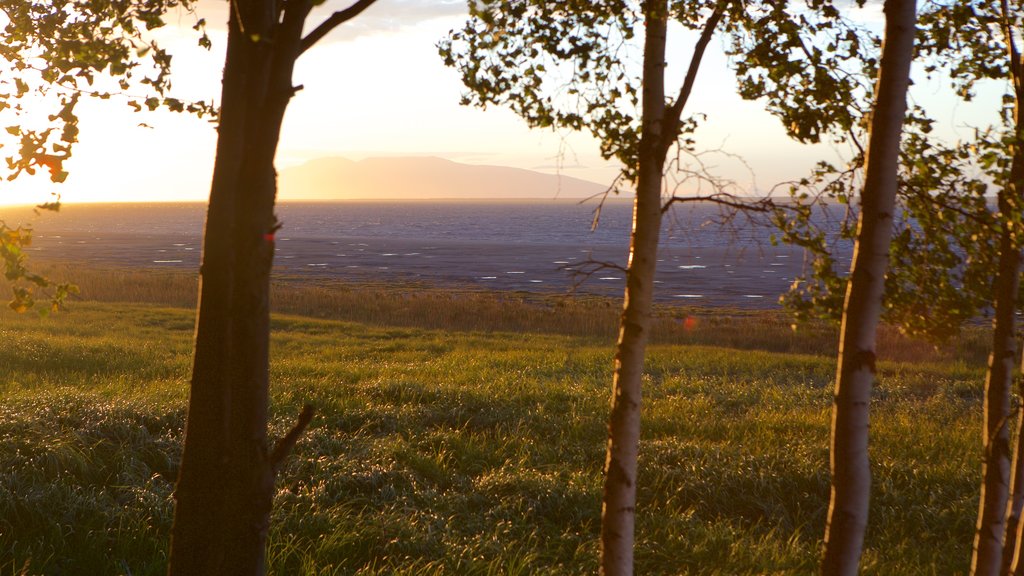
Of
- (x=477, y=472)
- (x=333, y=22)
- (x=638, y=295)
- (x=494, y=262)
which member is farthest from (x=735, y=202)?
(x=494, y=262)

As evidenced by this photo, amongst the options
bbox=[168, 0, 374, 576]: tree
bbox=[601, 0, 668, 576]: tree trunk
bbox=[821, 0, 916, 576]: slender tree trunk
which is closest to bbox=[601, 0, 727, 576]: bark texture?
bbox=[601, 0, 668, 576]: tree trunk

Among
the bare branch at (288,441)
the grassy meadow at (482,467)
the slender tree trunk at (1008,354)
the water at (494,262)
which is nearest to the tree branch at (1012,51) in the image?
the slender tree trunk at (1008,354)

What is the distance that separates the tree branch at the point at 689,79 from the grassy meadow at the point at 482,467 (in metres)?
1.28

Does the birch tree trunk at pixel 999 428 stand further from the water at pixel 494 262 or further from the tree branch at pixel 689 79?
the water at pixel 494 262

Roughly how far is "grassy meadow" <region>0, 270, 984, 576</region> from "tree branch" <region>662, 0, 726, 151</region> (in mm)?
1277

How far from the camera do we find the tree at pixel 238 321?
13.2 ft

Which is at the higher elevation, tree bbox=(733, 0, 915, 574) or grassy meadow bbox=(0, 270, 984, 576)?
tree bbox=(733, 0, 915, 574)

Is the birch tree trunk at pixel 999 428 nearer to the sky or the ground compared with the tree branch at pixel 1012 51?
nearer to the ground

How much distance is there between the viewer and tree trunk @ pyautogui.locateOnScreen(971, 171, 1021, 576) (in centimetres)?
618

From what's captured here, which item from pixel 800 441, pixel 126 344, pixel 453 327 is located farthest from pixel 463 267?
pixel 800 441

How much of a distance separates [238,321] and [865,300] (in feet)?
10.7

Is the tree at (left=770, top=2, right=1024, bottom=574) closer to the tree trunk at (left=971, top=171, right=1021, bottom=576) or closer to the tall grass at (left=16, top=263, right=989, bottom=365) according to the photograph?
the tree trunk at (left=971, top=171, right=1021, bottom=576)

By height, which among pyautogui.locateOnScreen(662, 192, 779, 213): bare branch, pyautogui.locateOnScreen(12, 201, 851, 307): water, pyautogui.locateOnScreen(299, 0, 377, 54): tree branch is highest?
pyautogui.locateOnScreen(299, 0, 377, 54): tree branch

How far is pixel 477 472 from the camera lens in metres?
11.1
